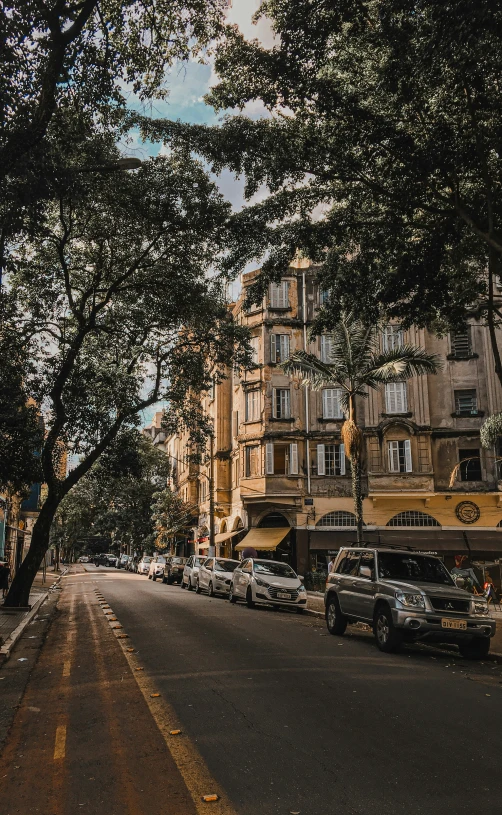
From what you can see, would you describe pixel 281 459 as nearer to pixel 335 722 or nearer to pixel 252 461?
pixel 252 461

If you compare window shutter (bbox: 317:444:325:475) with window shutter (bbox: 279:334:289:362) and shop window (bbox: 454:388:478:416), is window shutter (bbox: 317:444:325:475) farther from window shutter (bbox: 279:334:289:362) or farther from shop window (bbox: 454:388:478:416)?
shop window (bbox: 454:388:478:416)

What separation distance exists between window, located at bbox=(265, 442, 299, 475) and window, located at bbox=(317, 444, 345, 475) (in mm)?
1337

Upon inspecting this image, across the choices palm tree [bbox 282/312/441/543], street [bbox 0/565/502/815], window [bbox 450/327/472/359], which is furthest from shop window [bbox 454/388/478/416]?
street [bbox 0/565/502/815]

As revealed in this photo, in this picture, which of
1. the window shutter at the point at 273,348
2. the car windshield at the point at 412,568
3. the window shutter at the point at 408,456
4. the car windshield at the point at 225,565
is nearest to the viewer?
the car windshield at the point at 412,568

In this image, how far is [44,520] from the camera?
2034 cm

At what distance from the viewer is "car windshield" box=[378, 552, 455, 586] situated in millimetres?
12539

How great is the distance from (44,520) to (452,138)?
15.4 metres

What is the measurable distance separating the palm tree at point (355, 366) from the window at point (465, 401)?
41.0ft

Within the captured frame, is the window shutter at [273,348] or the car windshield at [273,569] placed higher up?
the window shutter at [273,348]

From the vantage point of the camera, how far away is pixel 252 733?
19.4 feet

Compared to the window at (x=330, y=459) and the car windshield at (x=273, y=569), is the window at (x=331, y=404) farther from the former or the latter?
the car windshield at (x=273, y=569)

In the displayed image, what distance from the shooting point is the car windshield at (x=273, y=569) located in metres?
21.2

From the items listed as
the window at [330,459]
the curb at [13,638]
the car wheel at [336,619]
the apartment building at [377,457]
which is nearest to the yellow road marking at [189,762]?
the curb at [13,638]

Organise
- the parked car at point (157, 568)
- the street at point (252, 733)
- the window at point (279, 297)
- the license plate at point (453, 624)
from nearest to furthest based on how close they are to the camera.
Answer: the street at point (252, 733)
the license plate at point (453, 624)
the window at point (279, 297)
the parked car at point (157, 568)
